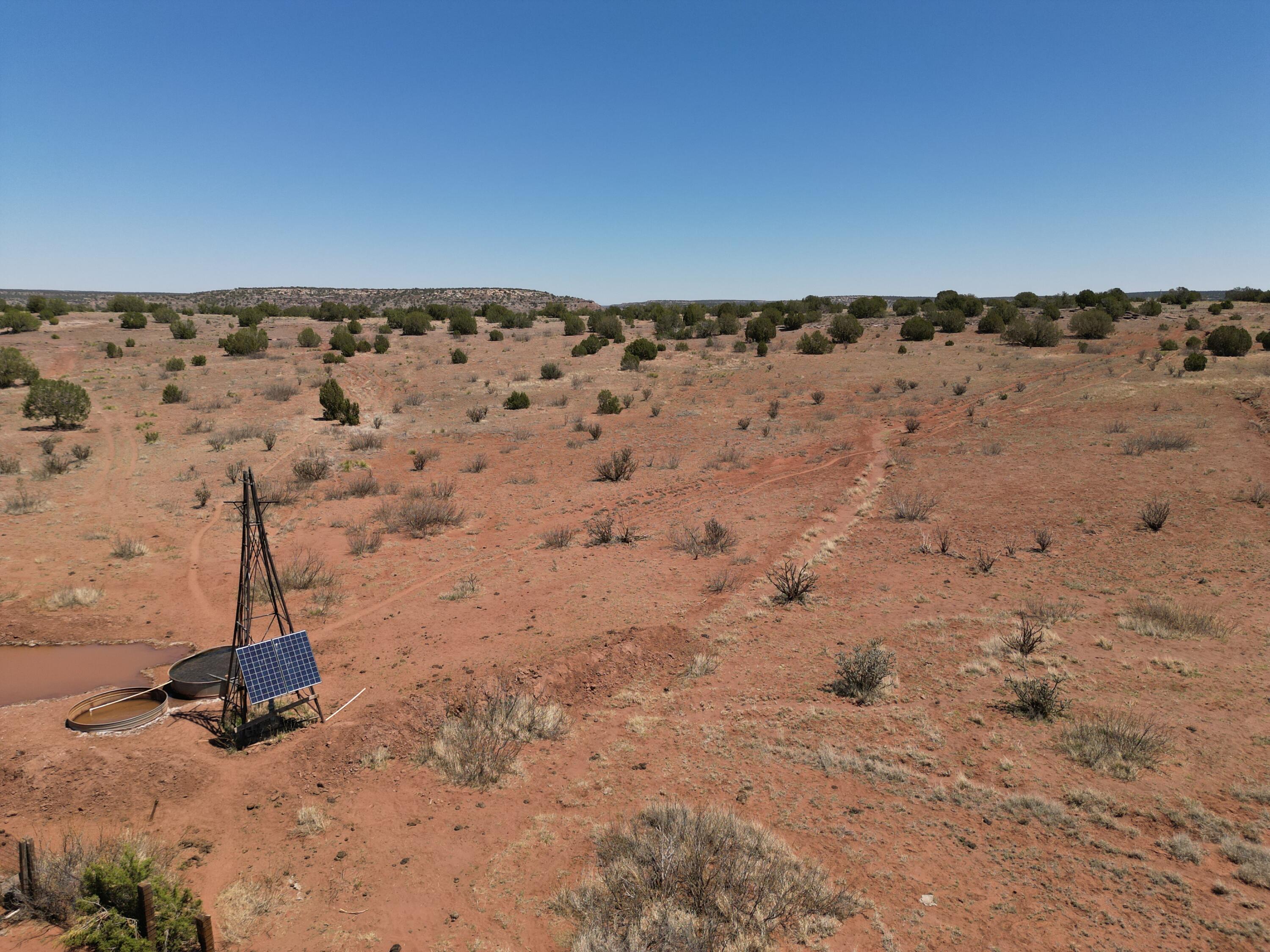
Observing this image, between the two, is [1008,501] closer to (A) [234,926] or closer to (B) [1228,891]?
(B) [1228,891]

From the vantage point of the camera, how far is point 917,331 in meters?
45.8

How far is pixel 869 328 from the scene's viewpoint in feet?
171

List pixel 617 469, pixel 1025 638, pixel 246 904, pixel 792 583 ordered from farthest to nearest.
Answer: pixel 617 469, pixel 792 583, pixel 1025 638, pixel 246 904

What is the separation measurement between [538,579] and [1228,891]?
9916 mm

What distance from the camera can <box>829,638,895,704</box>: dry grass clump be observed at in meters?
8.12

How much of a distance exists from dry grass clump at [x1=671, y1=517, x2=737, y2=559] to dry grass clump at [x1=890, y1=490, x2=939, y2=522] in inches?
169

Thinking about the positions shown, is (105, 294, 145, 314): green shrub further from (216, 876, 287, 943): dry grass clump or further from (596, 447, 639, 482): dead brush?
(216, 876, 287, 943): dry grass clump

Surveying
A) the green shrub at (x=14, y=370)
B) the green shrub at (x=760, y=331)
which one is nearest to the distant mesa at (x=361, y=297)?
the green shrub at (x=760, y=331)

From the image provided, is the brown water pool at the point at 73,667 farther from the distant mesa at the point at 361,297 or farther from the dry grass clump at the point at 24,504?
the distant mesa at the point at 361,297

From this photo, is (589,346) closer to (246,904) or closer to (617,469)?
(617,469)

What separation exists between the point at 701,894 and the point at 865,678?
13.4ft

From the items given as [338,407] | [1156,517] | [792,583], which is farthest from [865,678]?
[338,407]

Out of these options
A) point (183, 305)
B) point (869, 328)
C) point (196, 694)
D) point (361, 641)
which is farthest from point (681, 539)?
point (183, 305)

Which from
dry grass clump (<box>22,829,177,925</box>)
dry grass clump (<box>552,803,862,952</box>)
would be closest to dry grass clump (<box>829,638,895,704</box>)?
dry grass clump (<box>552,803,862,952</box>)
